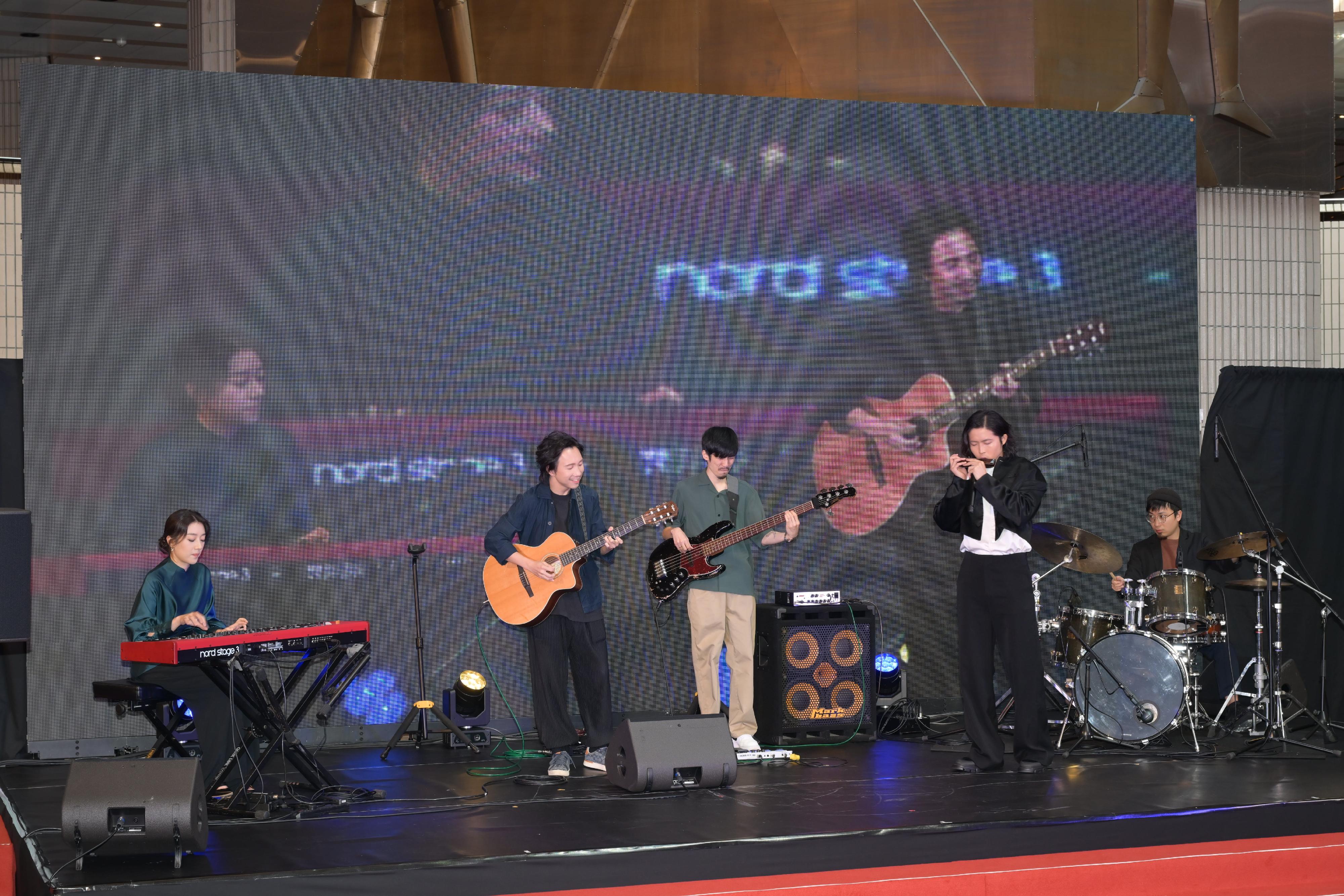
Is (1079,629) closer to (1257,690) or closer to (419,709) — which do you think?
(1257,690)

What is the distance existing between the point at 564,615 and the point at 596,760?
72cm

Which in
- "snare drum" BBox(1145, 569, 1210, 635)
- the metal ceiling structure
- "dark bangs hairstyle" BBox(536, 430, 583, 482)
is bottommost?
"snare drum" BBox(1145, 569, 1210, 635)

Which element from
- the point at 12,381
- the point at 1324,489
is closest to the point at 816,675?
the point at 1324,489

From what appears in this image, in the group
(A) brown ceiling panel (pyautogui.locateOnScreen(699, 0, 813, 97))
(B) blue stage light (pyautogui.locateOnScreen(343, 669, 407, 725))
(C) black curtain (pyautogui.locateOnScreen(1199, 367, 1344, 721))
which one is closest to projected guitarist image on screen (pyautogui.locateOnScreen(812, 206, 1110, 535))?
(C) black curtain (pyautogui.locateOnScreen(1199, 367, 1344, 721))

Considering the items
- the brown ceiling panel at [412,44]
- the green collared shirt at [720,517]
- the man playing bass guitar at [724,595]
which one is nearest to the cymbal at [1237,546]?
the man playing bass guitar at [724,595]

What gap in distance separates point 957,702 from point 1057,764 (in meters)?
1.86

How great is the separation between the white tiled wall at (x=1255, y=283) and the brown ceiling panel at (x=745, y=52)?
9.98 ft

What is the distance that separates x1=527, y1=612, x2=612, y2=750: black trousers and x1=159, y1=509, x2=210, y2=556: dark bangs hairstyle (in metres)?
1.63

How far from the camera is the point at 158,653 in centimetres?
504

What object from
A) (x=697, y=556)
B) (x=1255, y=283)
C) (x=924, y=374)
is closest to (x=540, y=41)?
(x=924, y=374)

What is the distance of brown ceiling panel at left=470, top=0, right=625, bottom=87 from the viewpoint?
843 cm

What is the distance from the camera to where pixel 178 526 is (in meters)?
5.80

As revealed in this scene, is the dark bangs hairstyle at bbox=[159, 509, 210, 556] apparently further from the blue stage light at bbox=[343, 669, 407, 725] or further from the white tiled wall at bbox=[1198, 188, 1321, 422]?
the white tiled wall at bbox=[1198, 188, 1321, 422]

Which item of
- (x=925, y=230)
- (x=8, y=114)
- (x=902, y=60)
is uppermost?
(x=8, y=114)
